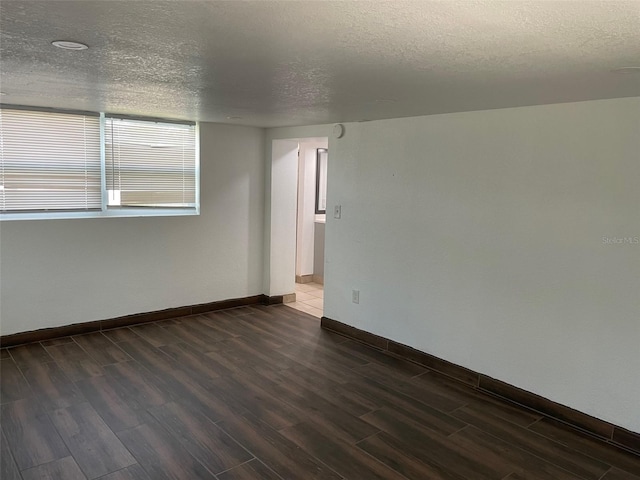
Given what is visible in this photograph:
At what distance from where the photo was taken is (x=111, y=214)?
181 inches

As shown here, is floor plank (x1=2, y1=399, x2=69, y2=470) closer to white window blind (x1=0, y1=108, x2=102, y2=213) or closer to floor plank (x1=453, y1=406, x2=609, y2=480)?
white window blind (x1=0, y1=108, x2=102, y2=213)

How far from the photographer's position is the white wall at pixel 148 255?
13.4 feet

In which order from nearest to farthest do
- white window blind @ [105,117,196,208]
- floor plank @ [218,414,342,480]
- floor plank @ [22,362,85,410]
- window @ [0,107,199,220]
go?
floor plank @ [218,414,342,480] → floor plank @ [22,362,85,410] → window @ [0,107,199,220] → white window blind @ [105,117,196,208]

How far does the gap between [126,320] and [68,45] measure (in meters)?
3.30

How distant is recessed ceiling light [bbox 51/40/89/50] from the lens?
1914 millimetres

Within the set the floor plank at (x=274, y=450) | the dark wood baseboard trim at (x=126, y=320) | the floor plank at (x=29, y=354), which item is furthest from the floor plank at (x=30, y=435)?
the dark wood baseboard trim at (x=126, y=320)

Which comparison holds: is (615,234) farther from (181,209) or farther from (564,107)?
(181,209)

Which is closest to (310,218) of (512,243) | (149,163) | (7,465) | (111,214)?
(149,163)

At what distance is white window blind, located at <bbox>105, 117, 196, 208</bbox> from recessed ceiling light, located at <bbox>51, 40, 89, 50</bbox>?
8.60 ft

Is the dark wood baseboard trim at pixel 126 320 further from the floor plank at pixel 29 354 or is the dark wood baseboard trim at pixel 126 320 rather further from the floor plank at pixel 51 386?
the floor plank at pixel 51 386

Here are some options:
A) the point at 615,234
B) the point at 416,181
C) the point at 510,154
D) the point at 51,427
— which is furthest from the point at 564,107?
the point at 51,427

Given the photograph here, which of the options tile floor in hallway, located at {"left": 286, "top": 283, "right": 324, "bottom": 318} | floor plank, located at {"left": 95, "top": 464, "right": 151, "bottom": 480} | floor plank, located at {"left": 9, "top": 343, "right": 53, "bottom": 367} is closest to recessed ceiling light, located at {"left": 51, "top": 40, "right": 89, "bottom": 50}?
floor plank, located at {"left": 95, "top": 464, "right": 151, "bottom": 480}

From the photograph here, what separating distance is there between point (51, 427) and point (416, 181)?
10.2 feet

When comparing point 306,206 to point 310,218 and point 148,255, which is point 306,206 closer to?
point 310,218
